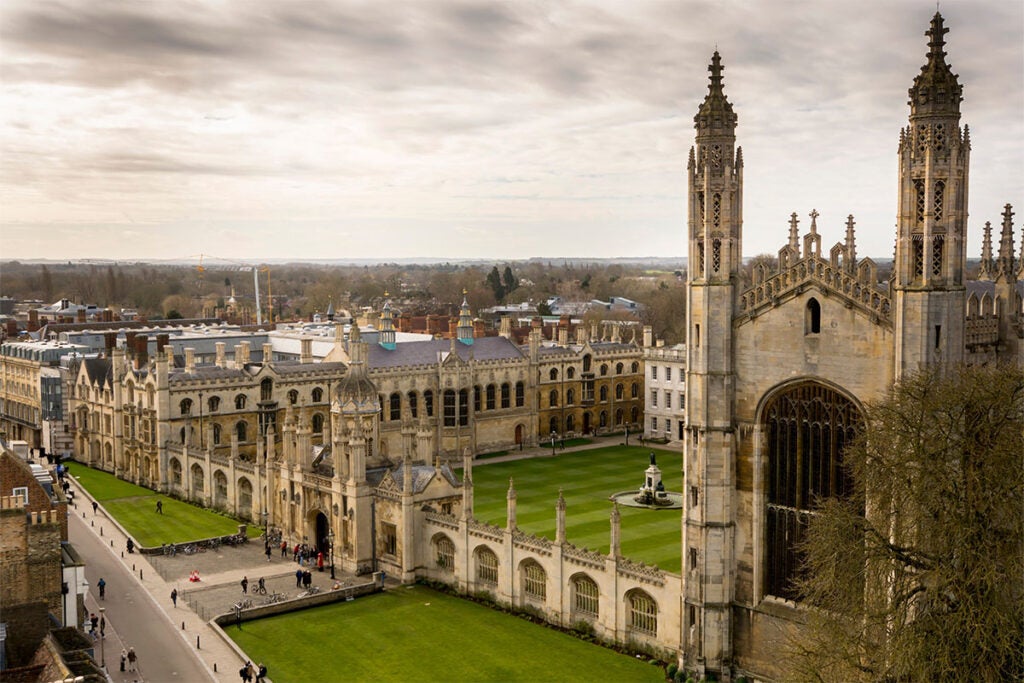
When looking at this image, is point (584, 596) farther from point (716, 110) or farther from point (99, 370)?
point (99, 370)

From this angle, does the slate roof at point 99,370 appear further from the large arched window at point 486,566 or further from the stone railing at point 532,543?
the stone railing at point 532,543

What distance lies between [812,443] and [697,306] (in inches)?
216

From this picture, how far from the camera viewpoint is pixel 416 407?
7588cm

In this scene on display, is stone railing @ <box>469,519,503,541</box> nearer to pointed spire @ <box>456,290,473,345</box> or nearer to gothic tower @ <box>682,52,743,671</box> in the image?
gothic tower @ <box>682,52,743,671</box>

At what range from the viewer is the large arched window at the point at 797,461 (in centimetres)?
2956

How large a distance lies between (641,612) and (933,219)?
16295 mm

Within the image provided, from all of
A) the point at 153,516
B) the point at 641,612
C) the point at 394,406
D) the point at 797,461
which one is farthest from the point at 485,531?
the point at 394,406

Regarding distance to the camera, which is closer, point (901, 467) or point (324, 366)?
point (901, 467)

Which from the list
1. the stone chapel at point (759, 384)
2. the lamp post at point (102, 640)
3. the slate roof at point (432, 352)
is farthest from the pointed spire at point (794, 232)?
the slate roof at point (432, 352)

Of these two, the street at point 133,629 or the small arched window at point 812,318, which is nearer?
the small arched window at point 812,318

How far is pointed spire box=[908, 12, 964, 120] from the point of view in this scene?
26344 millimetres

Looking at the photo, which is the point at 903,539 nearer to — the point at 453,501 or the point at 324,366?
the point at 453,501

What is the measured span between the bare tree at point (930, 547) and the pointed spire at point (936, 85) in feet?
22.6

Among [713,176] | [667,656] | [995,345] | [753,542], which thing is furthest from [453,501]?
[995,345]
